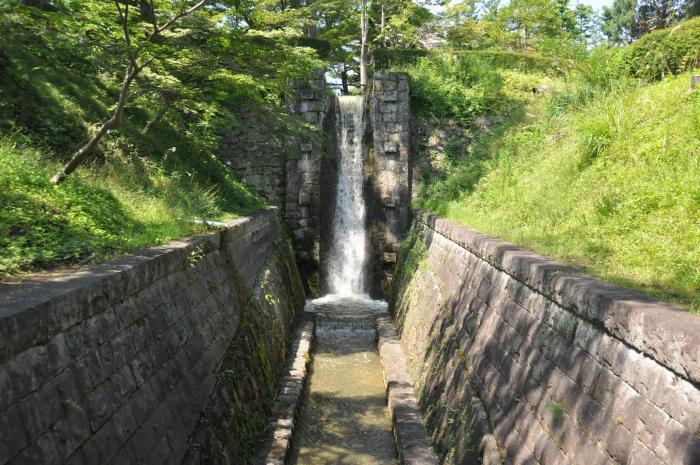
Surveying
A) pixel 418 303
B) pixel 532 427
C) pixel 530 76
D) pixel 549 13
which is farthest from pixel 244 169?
pixel 549 13

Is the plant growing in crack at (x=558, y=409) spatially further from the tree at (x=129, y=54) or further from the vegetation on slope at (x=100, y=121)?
the tree at (x=129, y=54)

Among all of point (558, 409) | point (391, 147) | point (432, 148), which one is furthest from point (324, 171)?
point (558, 409)

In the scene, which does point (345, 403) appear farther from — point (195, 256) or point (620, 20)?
point (620, 20)

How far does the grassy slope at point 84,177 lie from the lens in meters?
4.96

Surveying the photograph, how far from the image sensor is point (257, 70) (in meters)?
8.09

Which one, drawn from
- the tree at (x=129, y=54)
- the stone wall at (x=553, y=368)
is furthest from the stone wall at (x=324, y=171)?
the tree at (x=129, y=54)

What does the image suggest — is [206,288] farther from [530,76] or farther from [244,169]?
[530,76]

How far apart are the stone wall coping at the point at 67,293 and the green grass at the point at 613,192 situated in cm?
413

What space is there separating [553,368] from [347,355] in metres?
6.86

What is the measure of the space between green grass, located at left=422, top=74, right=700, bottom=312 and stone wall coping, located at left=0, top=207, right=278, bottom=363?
4.13 m

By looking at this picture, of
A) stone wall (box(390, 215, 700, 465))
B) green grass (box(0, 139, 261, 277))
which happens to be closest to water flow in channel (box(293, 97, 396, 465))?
stone wall (box(390, 215, 700, 465))

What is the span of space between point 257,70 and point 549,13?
30.0 m

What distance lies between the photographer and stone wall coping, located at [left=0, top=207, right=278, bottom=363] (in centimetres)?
276

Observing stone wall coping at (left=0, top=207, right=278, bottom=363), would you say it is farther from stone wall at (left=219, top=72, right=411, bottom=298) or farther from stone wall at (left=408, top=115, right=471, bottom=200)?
stone wall at (left=408, top=115, right=471, bottom=200)
